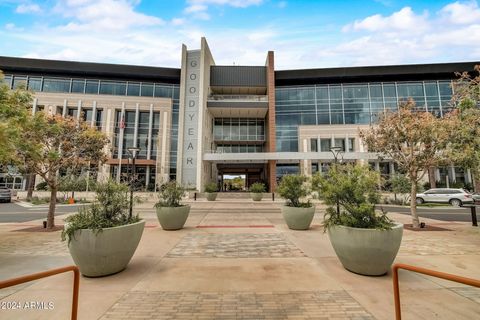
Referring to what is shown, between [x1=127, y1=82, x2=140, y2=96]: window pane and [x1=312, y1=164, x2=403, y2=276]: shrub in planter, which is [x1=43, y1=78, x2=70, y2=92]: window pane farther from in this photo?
[x1=312, y1=164, x2=403, y2=276]: shrub in planter

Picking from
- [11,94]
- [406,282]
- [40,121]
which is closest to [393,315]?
[406,282]

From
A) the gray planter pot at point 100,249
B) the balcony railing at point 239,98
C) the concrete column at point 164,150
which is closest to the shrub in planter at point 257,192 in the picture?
the balcony railing at point 239,98

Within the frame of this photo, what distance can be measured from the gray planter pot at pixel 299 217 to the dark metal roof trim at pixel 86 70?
1385 inches

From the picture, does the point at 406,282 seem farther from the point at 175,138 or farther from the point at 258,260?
the point at 175,138

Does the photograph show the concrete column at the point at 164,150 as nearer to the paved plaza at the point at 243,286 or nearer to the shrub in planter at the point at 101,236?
the paved plaza at the point at 243,286

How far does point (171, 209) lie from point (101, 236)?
522 centimetres

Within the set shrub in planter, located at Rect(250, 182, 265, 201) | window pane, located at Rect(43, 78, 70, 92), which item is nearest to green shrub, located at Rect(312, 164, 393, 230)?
shrub in planter, located at Rect(250, 182, 265, 201)

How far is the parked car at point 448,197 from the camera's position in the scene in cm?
2167

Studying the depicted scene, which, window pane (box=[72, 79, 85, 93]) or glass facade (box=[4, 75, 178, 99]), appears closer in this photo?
glass facade (box=[4, 75, 178, 99])

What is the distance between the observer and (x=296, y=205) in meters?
10.5

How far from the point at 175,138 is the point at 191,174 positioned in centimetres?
937

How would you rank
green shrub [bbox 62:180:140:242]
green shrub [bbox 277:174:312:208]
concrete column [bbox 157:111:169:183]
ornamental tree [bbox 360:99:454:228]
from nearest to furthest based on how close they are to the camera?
green shrub [bbox 62:180:140:242] < ornamental tree [bbox 360:99:454:228] < green shrub [bbox 277:174:312:208] < concrete column [bbox 157:111:169:183]

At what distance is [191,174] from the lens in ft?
109

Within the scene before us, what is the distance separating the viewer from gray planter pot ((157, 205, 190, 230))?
962cm
